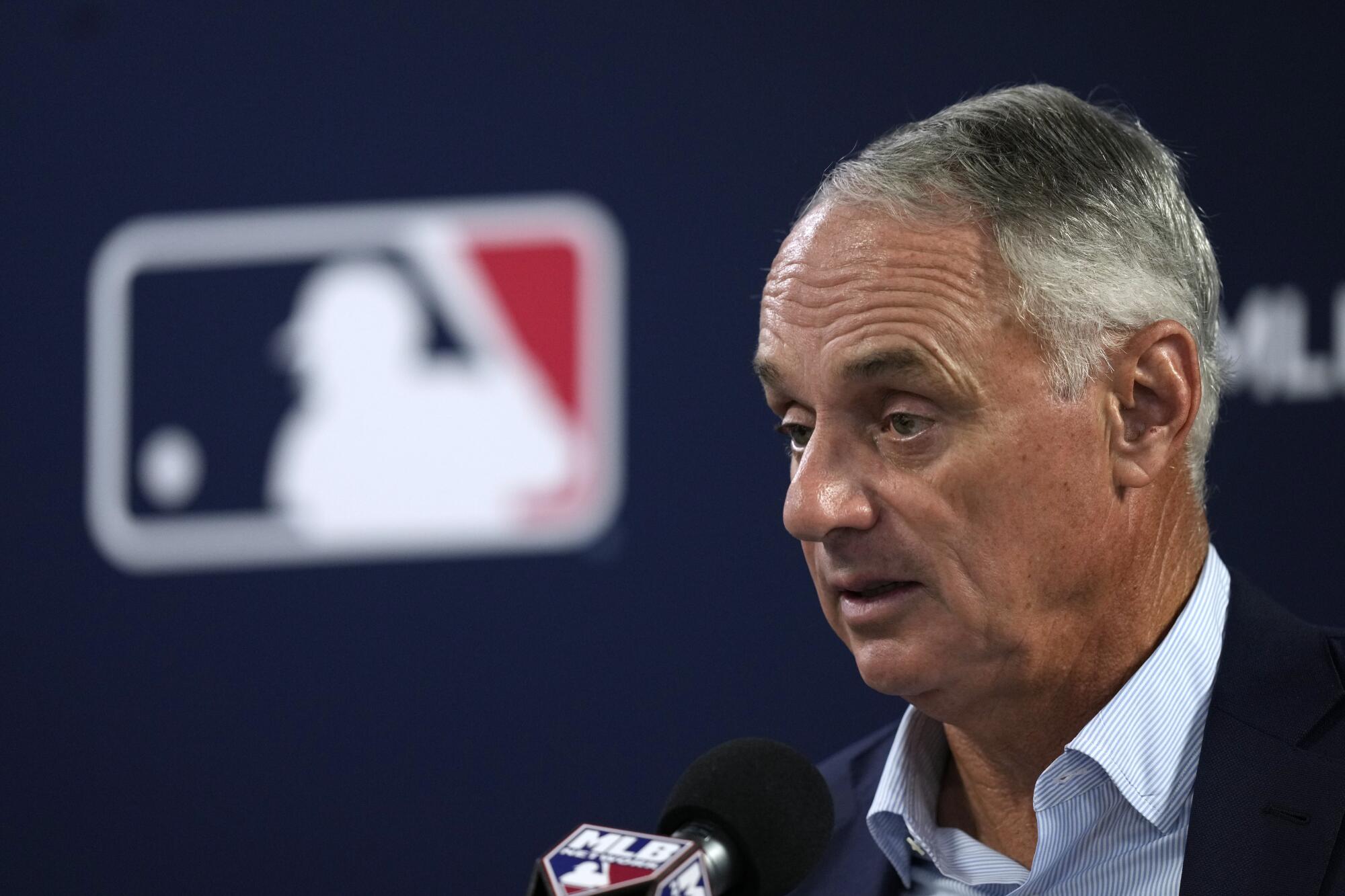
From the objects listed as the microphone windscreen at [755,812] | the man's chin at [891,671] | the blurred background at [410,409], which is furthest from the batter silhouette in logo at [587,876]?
the blurred background at [410,409]

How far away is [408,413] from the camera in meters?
2.57

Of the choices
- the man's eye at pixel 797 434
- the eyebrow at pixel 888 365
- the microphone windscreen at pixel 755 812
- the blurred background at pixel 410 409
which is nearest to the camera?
the microphone windscreen at pixel 755 812

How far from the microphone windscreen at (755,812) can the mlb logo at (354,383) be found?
1249 mm

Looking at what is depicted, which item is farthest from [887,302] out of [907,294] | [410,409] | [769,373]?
[410,409]

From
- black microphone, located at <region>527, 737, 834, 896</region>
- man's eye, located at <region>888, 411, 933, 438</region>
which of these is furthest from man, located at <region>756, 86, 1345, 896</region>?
black microphone, located at <region>527, 737, 834, 896</region>

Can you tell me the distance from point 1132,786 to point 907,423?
41 centimetres

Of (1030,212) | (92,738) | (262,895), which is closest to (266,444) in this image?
(92,738)

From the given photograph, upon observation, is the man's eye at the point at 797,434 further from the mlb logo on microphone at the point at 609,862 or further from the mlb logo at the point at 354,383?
the mlb logo at the point at 354,383

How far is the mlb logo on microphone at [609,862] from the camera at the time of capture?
38.7 inches

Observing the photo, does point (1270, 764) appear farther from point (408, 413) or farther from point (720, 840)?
point (408, 413)

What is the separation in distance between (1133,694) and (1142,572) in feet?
0.41

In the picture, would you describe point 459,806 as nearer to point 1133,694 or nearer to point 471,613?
point 471,613

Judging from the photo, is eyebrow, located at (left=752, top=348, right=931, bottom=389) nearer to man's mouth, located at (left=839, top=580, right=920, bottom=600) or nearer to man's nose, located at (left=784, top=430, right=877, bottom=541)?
man's nose, located at (left=784, top=430, right=877, bottom=541)

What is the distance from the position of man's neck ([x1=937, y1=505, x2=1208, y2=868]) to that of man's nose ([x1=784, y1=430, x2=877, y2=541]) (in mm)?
268
